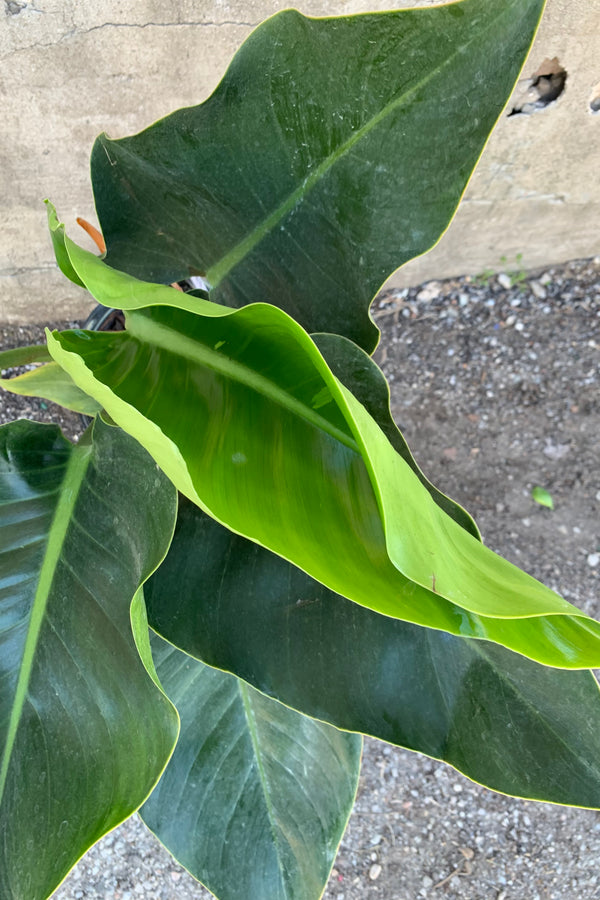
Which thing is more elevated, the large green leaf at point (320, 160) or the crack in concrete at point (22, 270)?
the large green leaf at point (320, 160)

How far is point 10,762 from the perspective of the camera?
1.94 feet

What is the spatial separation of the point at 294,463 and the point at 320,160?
294 mm

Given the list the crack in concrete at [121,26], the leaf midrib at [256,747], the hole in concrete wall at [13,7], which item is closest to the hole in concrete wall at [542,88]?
the crack in concrete at [121,26]

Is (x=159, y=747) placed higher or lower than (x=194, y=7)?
lower

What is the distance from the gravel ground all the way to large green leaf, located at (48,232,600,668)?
943 mm

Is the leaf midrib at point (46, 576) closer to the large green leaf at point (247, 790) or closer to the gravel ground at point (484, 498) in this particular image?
the large green leaf at point (247, 790)

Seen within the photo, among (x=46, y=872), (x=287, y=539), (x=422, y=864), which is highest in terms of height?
(x=287, y=539)

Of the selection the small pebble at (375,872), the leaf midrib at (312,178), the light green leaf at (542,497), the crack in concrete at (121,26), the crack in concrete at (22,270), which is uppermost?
the crack in concrete at (121,26)

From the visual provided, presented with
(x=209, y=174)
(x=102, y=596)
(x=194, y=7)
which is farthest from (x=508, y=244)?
(x=102, y=596)

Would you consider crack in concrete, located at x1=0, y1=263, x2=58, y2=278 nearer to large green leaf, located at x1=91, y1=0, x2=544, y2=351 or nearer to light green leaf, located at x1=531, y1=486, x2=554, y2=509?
large green leaf, located at x1=91, y1=0, x2=544, y2=351

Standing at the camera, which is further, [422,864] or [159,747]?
[422,864]

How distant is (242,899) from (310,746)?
0.19 m

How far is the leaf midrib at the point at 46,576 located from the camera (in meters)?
0.60

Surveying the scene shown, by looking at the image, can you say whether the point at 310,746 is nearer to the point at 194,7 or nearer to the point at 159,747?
the point at 159,747
